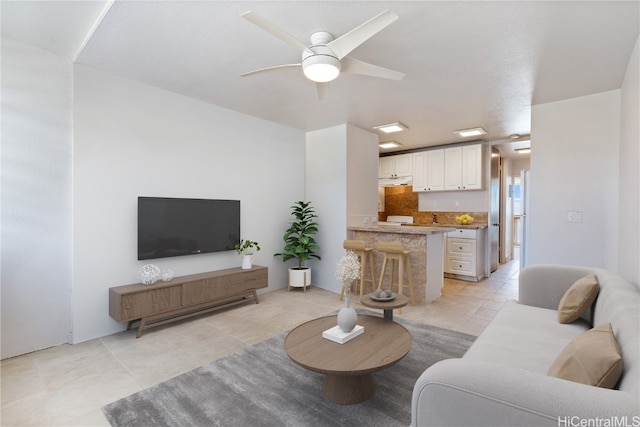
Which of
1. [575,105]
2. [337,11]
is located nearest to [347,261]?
[337,11]

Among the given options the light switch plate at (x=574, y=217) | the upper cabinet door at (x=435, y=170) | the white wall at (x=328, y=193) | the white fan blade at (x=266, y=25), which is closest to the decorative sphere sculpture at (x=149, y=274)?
the white wall at (x=328, y=193)

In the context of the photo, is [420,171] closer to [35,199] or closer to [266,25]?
[266,25]

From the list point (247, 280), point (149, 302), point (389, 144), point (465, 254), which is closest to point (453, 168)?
point (389, 144)

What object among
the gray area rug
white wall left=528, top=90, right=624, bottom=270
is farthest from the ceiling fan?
white wall left=528, top=90, right=624, bottom=270

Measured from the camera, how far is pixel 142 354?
2639 mm

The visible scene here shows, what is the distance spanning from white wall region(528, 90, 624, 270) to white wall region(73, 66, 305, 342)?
359 cm

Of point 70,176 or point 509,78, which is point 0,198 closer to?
point 70,176

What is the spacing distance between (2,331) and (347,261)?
2932 mm

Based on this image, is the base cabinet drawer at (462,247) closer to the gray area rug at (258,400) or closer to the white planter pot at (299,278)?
the white planter pot at (299,278)

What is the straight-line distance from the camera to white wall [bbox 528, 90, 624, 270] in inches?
125

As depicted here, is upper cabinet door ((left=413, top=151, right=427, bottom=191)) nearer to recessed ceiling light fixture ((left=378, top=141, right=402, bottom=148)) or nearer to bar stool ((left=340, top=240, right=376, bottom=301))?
recessed ceiling light fixture ((left=378, top=141, right=402, bottom=148))

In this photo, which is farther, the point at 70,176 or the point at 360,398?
the point at 70,176

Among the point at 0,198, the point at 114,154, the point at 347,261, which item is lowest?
the point at 347,261

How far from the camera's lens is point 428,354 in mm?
2625
